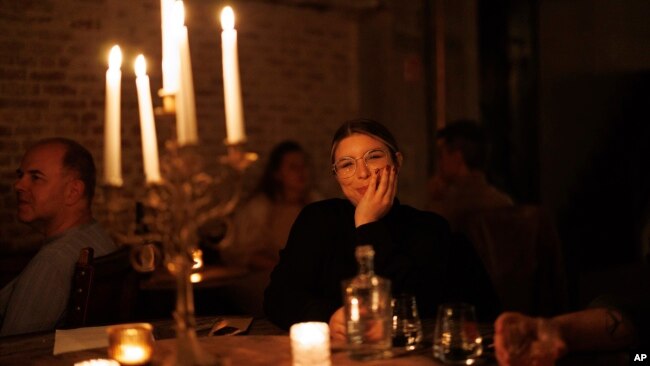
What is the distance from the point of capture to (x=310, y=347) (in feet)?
6.16

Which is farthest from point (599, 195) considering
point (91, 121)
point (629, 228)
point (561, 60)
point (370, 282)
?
point (370, 282)

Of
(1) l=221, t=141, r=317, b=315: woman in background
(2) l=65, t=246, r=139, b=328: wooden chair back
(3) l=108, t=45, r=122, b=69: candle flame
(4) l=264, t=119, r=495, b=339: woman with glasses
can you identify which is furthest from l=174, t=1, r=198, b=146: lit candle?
(1) l=221, t=141, r=317, b=315: woman in background

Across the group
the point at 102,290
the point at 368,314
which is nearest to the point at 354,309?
the point at 368,314

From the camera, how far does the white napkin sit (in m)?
2.23

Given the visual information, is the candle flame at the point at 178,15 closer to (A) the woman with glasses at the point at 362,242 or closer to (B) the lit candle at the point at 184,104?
(B) the lit candle at the point at 184,104

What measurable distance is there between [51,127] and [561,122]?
13.8ft

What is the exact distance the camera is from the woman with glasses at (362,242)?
8.30ft

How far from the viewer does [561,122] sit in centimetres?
707

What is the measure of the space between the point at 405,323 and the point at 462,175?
9.35 feet

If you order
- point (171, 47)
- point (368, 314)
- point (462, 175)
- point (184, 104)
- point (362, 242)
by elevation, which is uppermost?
point (171, 47)

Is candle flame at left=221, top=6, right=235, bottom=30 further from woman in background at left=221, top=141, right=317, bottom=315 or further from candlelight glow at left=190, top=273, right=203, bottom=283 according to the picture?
woman in background at left=221, top=141, right=317, bottom=315

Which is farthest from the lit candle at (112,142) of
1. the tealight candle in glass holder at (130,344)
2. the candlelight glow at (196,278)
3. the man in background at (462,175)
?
the man in background at (462,175)

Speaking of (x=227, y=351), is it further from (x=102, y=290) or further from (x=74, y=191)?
(x=74, y=191)

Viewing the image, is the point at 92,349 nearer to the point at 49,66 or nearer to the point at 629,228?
the point at 49,66
